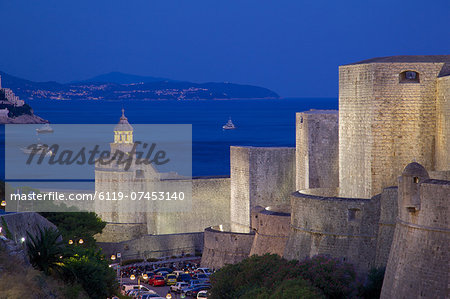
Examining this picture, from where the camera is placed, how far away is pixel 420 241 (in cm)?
1848

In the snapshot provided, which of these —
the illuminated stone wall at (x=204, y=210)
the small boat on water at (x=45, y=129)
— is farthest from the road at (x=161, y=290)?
the small boat on water at (x=45, y=129)

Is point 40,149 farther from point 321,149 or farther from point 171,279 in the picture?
point 321,149

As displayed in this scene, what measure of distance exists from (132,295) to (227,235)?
482 cm

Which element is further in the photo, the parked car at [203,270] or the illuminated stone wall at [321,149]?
the parked car at [203,270]

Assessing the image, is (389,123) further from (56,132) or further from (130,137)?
(56,132)

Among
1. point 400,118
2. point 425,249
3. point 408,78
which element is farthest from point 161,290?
point 425,249

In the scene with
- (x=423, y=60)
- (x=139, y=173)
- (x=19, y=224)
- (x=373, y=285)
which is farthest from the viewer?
(x=139, y=173)

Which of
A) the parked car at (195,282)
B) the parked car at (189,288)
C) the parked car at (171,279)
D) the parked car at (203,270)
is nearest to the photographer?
the parked car at (189,288)

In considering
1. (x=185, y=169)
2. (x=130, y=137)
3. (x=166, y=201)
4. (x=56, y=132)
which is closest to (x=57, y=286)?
(x=166, y=201)

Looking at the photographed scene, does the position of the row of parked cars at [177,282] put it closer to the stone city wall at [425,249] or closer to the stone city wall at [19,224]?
the stone city wall at [19,224]

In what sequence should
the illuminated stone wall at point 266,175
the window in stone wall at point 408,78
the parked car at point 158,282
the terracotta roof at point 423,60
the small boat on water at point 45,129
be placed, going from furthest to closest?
the small boat on water at point 45,129 → the illuminated stone wall at point 266,175 → the parked car at point 158,282 → the window in stone wall at point 408,78 → the terracotta roof at point 423,60

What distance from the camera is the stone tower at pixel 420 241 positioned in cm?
1800

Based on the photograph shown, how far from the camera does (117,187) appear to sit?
119 feet

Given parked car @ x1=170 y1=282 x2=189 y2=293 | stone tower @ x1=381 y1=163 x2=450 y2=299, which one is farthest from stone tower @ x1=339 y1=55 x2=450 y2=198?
parked car @ x1=170 y1=282 x2=189 y2=293
